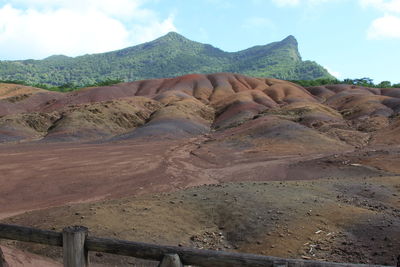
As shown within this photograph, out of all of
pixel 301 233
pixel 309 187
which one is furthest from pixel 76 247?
pixel 309 187

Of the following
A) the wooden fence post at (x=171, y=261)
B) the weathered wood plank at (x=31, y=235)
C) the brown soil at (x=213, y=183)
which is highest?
the weathered wood plank at (x=31, y=235)

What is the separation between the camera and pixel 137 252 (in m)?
4.18

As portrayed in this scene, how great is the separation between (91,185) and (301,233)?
11.7m

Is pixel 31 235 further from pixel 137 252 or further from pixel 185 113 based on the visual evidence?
pixel 185 113

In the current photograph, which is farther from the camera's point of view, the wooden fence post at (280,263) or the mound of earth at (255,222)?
the mound of earth at (255,222)

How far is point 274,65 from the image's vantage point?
633ft

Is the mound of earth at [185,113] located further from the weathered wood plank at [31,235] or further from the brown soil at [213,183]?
the weathered wood plank at [31,235]

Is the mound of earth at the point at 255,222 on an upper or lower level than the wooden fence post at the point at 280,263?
lower

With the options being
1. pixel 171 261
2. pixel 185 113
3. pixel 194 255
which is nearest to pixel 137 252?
pixel 171 261

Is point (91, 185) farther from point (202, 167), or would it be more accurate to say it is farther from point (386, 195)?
point (386, 195)

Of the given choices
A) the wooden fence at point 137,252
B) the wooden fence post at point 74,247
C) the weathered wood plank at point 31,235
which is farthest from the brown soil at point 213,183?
the wooden fence post at point 74,247

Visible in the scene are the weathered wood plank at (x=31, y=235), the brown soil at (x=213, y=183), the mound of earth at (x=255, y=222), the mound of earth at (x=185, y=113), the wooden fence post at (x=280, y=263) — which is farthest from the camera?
the mound of earth at (x=185, y=113)

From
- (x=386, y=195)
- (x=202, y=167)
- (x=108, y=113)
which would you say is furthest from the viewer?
(x=108, y=113)

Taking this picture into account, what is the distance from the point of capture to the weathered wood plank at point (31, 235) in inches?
176
